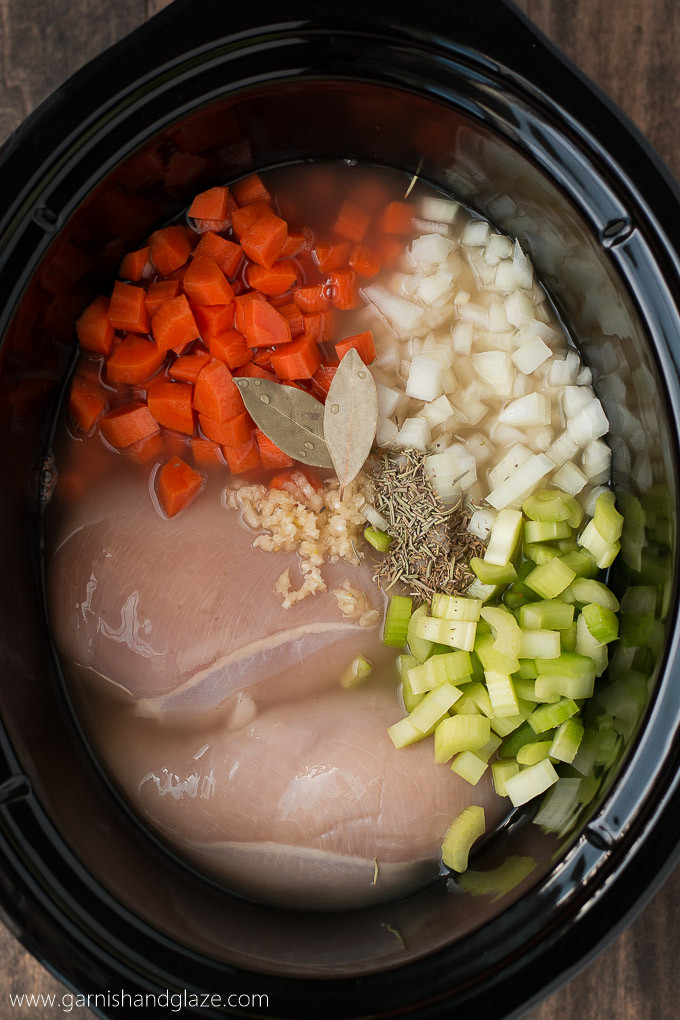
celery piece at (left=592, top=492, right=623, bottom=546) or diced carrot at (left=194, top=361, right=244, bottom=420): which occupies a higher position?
diced carrot at (left=194, top=361, right=244, bottom=420)

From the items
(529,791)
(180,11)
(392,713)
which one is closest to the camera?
(180,11)

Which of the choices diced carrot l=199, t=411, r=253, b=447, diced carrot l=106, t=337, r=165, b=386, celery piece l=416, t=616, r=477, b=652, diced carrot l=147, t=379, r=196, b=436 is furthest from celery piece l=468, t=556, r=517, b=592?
diced carrot l=106, t=337, r=165, b=386

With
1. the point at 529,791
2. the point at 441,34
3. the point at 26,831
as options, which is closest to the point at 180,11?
the point at 441,34

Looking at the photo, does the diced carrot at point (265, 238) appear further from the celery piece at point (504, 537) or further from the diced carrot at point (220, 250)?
the celery piece at point (504, 537)

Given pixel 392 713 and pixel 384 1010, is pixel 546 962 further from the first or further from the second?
pixel 392 713

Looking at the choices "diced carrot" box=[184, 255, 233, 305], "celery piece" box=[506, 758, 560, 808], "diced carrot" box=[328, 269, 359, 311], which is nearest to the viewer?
"celery piece" box=[506, 758, 560, 808]

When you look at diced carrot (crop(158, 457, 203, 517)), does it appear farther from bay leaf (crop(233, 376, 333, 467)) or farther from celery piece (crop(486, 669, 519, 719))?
celery piece (crop(486, 669, 519, 719))
